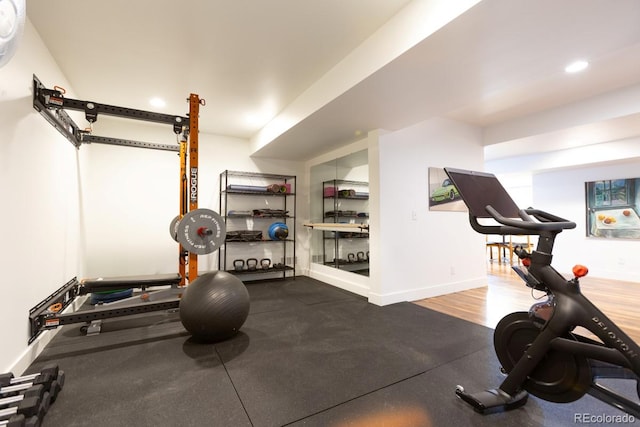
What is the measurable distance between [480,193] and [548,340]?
32.9 inches

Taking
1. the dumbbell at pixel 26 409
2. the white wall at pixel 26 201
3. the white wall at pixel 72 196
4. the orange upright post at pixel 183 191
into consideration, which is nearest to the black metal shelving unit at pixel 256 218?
the white wall at pixel 72 196

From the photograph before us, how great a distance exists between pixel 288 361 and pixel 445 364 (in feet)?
3.87

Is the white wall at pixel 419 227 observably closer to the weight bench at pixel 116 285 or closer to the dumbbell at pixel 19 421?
the weight bench at pixel 116 285

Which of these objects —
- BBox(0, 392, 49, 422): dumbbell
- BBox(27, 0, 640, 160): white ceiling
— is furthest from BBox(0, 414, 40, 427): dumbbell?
BBox(27, 0, 640, 160): white ceiling

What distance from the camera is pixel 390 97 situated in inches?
105

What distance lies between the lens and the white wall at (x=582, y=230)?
5.04 metres

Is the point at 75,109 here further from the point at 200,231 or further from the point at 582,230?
the point at 582,230

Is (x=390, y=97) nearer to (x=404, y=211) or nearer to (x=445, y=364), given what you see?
(x=404, y=211)

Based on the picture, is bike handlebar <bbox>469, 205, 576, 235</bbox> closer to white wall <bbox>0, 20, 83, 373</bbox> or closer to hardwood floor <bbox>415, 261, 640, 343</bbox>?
hardwood floor <bbox>415, 261, 640, 343</bbox>

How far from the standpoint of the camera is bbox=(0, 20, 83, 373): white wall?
5.88 ft

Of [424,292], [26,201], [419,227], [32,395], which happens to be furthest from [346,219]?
[32,395]

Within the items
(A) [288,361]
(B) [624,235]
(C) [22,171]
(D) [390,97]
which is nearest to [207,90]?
(C) [22,171]

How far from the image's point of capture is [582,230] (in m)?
5.62

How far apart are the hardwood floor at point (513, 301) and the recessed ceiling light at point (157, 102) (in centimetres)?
434
